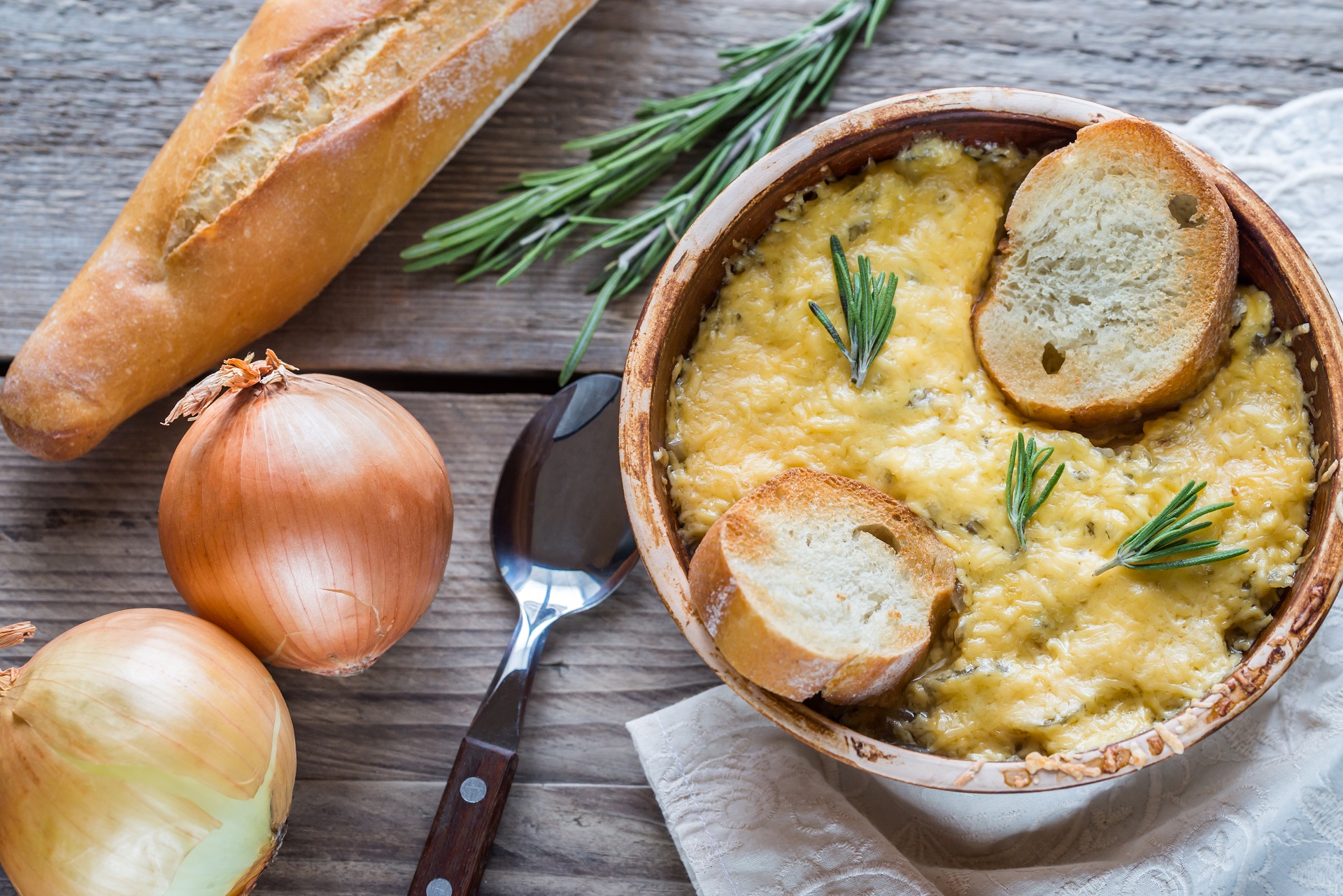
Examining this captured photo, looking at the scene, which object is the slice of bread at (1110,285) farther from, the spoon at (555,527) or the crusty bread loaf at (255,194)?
the crusty bread loaf at (255,194)

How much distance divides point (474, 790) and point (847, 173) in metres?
1.04


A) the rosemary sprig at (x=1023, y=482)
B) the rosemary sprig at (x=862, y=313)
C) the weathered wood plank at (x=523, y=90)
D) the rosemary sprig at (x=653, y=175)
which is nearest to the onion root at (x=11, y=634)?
the weathered wood plank at (x=523, y=90)

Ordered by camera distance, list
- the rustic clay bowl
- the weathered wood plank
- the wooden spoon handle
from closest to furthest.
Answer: the rustic clay bowl
the wooden spoon handle
the weathered wood plank

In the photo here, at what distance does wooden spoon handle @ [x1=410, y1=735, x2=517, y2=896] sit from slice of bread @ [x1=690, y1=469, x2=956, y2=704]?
1.56 ft

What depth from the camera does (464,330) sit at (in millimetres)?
1636

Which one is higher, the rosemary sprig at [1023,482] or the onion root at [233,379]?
the rosemary sprig at [1023,482]

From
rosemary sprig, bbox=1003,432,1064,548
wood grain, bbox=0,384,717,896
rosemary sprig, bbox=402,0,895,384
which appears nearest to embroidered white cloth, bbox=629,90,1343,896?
wood grain, bbox=0,384,717,896

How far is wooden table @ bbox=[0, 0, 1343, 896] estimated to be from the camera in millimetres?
1530

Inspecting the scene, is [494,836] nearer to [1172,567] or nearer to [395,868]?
[395,868]

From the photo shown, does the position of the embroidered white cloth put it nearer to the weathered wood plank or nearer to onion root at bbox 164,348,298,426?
the weathered wood plank

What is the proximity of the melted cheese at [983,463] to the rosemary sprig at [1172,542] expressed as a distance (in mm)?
30

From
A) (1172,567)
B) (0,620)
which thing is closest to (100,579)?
(0,620)

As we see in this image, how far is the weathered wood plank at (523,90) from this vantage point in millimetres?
1633

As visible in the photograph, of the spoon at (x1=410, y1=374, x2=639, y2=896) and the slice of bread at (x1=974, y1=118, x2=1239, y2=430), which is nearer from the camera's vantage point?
the slice of bread at (x1=974, y1=118, x2=1239, y2=430)
